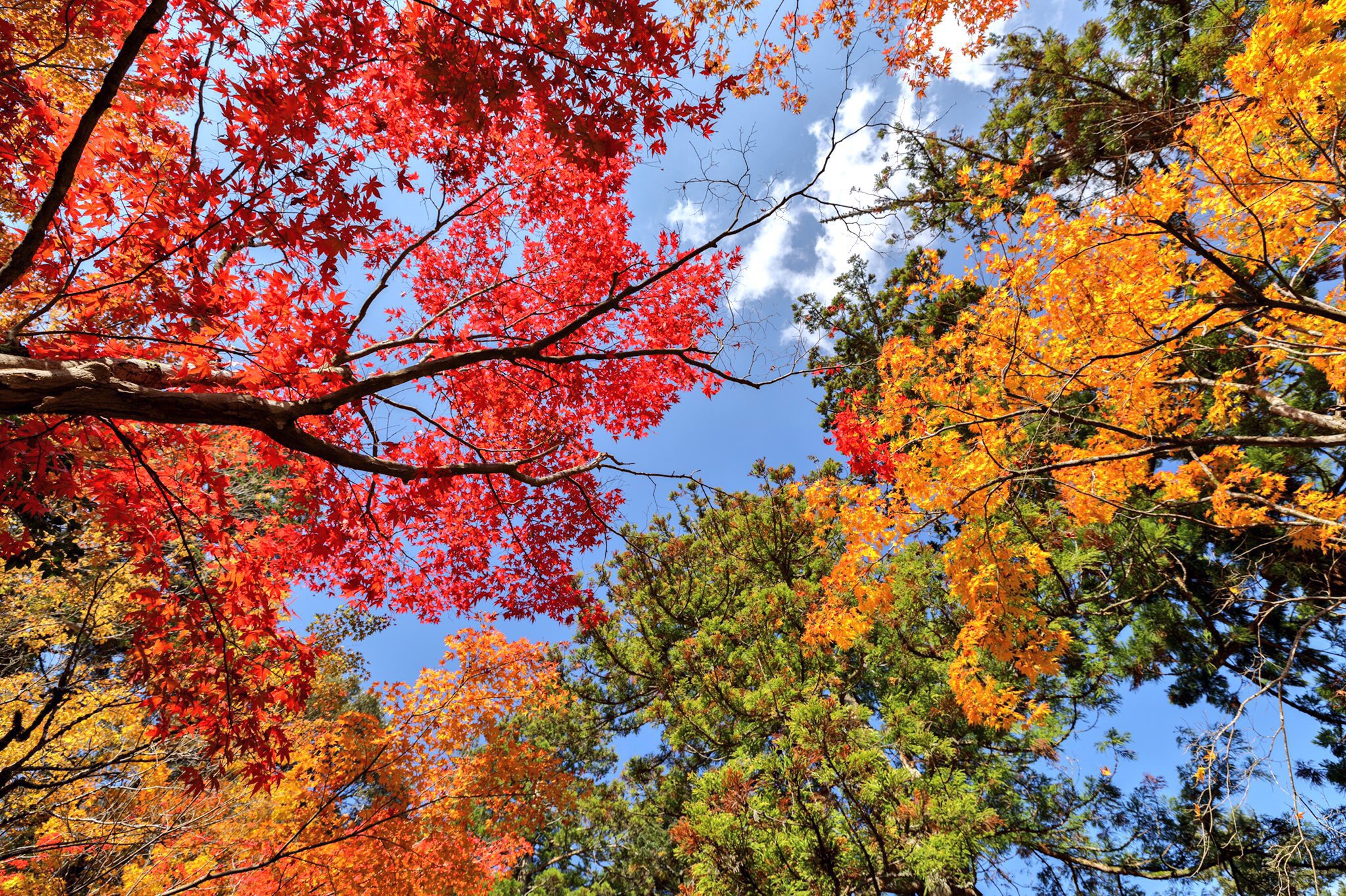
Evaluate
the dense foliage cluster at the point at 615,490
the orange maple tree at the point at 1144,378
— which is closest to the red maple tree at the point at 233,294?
the dense foliage cluster at the point at 615,490

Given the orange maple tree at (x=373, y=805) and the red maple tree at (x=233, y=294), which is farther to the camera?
the orange maple tree at (x=373, y=805)

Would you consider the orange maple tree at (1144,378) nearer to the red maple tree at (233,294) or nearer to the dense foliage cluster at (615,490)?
the dense foliage cluster at (615,490)

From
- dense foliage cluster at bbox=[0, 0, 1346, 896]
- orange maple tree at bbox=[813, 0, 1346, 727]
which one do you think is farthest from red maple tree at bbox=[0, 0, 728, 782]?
orange maple tree at bbox=[813, 0, 1346, 727]

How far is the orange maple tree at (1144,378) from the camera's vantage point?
3734 millimetres

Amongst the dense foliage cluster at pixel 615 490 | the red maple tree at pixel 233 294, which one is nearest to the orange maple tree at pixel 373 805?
the dense foliage cluster at pixel 615 490

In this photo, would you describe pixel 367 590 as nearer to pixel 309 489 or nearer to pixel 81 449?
pixel 309 489

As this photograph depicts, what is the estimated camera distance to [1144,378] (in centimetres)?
486

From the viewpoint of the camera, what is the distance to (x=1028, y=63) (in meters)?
8.20

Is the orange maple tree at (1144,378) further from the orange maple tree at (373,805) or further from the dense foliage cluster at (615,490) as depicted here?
the orange maple tree at (373,805)

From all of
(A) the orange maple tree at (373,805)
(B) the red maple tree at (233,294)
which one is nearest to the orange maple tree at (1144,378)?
(B) the red maple tree at (233,294)

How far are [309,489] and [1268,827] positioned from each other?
36.8ft

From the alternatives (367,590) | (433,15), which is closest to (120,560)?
(367,590)

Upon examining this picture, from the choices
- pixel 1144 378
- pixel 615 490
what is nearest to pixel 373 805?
pixel 615 490

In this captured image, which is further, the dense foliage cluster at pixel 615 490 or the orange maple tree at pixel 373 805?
the orange maple tree at pixel 373 805
